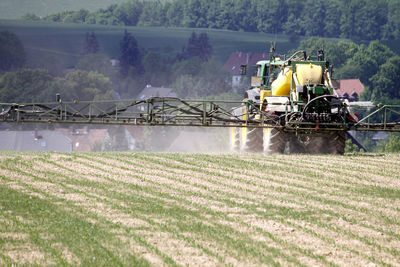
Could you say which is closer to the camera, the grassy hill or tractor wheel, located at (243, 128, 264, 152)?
tractor wheel, located at (243, 128, 264, 152)

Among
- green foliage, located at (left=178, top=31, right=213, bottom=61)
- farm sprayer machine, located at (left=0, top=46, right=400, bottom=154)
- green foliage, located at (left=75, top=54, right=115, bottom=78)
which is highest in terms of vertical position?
green foliage, located at (left=178, top=31, right=213, bottom=61)

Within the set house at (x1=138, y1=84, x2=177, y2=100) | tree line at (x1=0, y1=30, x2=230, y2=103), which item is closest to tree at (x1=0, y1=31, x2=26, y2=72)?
tree line at (x1=0, y1=30, x2=230, y2=103)

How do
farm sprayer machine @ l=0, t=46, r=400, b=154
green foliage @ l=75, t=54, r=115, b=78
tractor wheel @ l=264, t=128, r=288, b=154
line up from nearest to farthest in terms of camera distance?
farm sprayer machine @ l=0, t=46, r=400, b=154
tractor wheel @ l=264, t=128, r=288, b=154
green foliage @ l=75, t=54, r=115, b=78

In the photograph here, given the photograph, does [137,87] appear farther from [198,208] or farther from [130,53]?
[198,208]

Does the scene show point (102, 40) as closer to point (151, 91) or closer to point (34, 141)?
point (151, 91)

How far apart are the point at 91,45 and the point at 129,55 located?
419 inches

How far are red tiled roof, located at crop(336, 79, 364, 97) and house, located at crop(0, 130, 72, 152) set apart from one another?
65.5 meters

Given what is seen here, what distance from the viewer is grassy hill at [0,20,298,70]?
6516 inches

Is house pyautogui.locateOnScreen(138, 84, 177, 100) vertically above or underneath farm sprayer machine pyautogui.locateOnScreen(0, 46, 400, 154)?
above

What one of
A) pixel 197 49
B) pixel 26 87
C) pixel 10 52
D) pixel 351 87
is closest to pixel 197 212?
pixel 26 87

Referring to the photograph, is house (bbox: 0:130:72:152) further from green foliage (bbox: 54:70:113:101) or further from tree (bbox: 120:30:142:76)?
→ tree (bbox: 120:30:142:76)

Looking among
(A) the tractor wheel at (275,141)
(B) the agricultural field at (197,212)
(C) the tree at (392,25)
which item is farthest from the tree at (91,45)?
(B) the agricultural field at (197,212)

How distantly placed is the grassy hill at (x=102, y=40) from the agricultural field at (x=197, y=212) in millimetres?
137639

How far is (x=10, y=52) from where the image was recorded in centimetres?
15325
